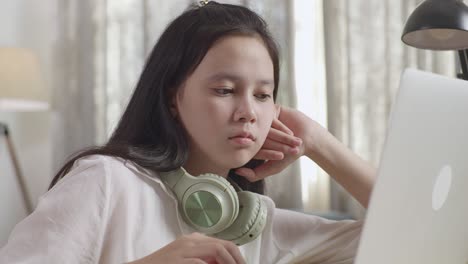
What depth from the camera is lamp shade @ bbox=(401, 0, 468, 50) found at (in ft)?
4.54

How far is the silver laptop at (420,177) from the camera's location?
0.64 meters

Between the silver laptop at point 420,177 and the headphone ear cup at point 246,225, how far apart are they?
1.19ft

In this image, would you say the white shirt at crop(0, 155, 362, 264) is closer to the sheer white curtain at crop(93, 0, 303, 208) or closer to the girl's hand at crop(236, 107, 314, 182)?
the girl's hand at crop(236, 107, 314, 182)

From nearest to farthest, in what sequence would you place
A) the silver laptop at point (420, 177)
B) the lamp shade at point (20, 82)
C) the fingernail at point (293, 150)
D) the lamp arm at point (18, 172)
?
the silver laptop at point (420, 177) → the fingernail at point (293, 150) → the lamp shade at point (20, 82) → the lamp arm at point (18, 172)

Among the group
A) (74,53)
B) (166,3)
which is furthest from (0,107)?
(166,3)

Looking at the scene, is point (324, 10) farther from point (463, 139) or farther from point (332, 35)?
point (463, 139)

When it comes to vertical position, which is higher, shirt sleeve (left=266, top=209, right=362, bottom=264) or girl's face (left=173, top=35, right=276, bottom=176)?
girl's face (left=173, top=35, right=276, bottom=176)

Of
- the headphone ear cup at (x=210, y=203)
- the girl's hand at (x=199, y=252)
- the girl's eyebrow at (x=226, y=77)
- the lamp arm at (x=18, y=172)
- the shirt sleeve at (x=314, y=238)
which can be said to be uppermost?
the girl's eyebrow at (x=226, y=77)

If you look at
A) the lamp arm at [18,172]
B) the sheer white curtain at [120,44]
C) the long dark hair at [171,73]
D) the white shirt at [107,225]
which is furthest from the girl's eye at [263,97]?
the lamp arm at [18,172]

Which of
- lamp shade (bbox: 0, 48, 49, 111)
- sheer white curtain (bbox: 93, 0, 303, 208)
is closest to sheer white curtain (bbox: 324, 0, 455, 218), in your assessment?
sheer white curtain (bbox: 93, 0, 303, 208)

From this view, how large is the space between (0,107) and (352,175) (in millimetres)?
2452

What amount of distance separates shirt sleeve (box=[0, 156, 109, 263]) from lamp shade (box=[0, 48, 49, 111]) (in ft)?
8.08

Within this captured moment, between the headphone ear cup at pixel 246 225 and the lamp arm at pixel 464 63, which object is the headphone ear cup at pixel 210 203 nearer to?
the headphone ear cup at pixel 246 225

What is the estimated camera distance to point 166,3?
353 centimetres
